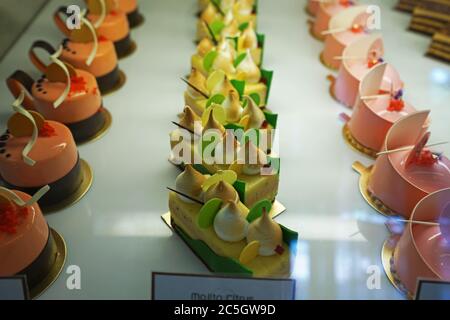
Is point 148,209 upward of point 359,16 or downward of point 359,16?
downward

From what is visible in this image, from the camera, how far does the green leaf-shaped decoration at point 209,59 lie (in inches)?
107

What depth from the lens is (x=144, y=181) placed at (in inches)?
95.7

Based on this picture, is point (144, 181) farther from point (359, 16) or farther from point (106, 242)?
point (359, 16)

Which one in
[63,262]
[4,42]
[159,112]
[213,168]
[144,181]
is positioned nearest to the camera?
[63,262]

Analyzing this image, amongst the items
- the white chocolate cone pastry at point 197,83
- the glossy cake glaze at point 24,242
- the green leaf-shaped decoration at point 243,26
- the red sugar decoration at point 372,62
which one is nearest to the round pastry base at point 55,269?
the glossy cake glaze at point 24,242

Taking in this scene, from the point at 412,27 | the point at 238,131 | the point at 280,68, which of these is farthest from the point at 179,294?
the point at 412,27

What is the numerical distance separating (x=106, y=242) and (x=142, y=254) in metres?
0.17

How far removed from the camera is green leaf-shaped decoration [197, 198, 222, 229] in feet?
6.12

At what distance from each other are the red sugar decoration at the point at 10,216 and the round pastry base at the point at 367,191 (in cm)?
149

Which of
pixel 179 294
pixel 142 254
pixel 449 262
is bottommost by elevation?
pixel 142 254

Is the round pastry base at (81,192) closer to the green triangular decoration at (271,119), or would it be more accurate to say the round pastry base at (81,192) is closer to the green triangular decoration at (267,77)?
the green triangular decoration at (271,119)

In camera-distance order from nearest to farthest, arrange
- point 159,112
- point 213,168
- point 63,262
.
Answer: point 63,262 → point 213,168 → point 159,112

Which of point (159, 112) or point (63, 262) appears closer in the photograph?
point (63, 262)

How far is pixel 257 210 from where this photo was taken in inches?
73.5
